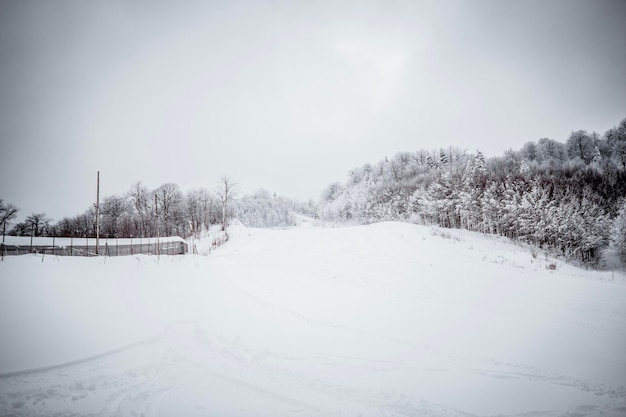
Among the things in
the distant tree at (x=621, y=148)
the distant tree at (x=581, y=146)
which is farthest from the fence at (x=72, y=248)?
the distant tree at (x=581, y=146)

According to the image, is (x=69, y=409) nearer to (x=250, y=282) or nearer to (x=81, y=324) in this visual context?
(x=81, y=324)

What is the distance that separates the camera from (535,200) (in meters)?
35.7

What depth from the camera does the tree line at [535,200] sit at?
109 feet

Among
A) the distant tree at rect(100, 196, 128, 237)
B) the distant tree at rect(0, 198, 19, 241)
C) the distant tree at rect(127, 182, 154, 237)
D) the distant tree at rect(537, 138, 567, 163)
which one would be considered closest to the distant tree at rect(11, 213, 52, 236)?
the distant tree at rect(100, 196, 128, 237)

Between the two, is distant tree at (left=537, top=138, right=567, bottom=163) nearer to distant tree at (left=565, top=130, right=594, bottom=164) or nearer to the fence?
distant tree at (left=565, top=130, right=594, bottom=164)

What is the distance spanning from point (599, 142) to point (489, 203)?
76.9 m

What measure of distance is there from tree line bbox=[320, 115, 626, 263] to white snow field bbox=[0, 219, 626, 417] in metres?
29.6

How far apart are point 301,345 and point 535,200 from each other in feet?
139

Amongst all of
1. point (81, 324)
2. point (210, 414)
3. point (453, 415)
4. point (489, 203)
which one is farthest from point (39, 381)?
point (489, 203)

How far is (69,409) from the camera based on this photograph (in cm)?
411

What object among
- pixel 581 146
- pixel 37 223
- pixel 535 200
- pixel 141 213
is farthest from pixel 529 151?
pixel 37 223

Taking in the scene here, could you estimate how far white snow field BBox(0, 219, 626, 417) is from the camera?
4461 millimetres

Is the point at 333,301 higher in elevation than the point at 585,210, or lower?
lower

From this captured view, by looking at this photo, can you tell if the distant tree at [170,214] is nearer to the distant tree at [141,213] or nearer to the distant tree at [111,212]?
the distant tree at [141,213]
